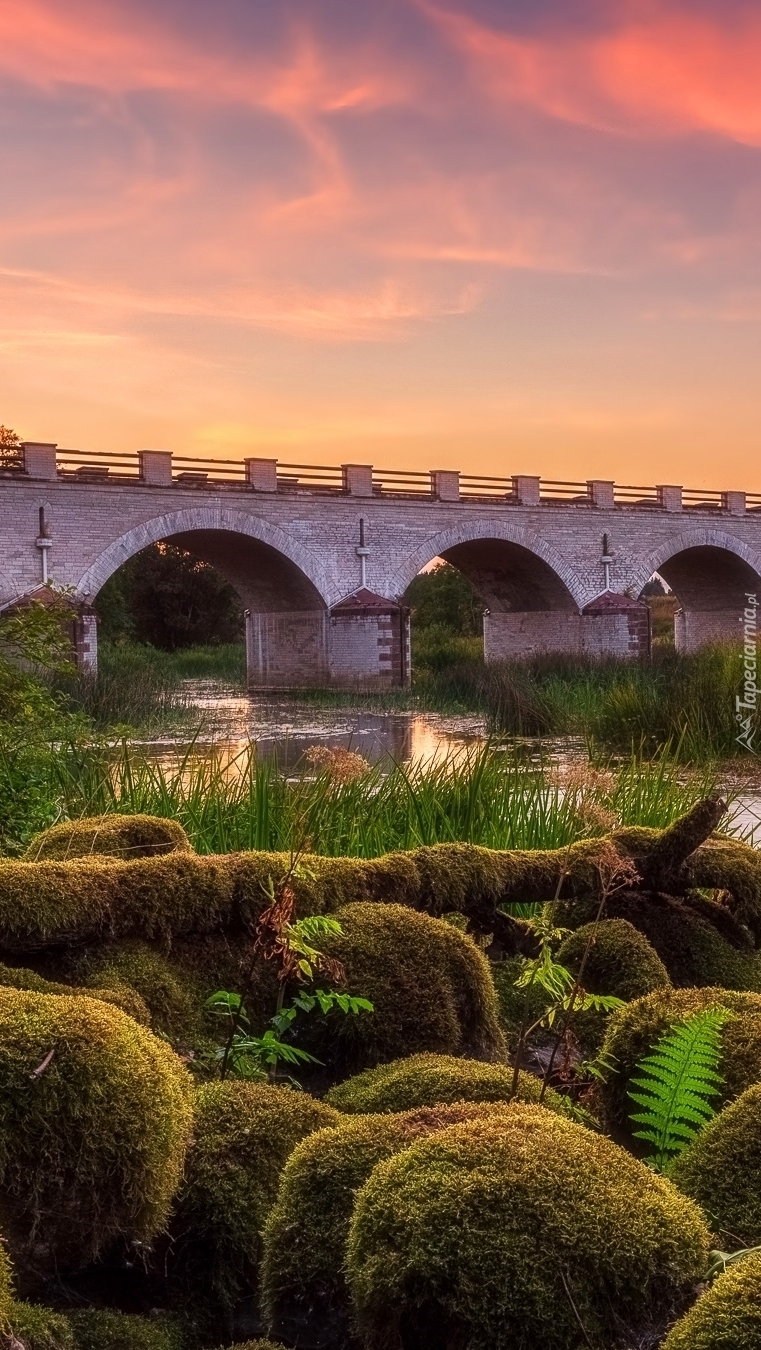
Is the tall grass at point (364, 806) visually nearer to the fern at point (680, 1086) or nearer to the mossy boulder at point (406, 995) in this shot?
the mossy boulder at point (406, 995)

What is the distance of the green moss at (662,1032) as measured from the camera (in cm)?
193

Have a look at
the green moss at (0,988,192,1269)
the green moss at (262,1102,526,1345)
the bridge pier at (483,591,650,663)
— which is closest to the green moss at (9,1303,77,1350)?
the green moss at (0,988,192,1269)

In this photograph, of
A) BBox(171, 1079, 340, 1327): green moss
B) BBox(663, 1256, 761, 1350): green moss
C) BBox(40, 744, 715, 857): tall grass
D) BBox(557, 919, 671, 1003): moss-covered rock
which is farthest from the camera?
BBox(40, 744, 715, 857): tall grass

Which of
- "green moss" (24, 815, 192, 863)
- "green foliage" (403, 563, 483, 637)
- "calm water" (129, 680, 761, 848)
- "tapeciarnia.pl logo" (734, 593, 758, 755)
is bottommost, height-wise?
"calm water" (129, 680, 761, 848)

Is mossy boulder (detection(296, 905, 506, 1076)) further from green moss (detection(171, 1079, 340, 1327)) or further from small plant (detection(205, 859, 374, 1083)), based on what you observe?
green moss (detection(171, 1079, 340, 1327))

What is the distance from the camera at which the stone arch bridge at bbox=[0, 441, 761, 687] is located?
29312 millimetres

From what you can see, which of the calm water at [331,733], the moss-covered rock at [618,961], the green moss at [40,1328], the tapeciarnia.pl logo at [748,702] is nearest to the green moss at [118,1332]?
the green moss at [40,1328]

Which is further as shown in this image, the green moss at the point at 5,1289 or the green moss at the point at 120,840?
the green moss at the point at 120,840

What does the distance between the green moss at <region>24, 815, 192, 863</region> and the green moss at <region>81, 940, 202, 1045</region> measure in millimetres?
388

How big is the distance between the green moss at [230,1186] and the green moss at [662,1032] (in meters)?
0.48

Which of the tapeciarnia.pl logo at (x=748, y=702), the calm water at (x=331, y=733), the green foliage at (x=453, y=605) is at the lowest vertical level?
the calm water at (x=331, y=733)

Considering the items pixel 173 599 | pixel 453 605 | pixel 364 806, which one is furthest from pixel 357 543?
pixel 364 806

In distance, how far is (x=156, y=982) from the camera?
7.48 ft

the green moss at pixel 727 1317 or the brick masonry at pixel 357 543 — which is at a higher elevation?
Answer: the brick masonry at pixel 357 543
